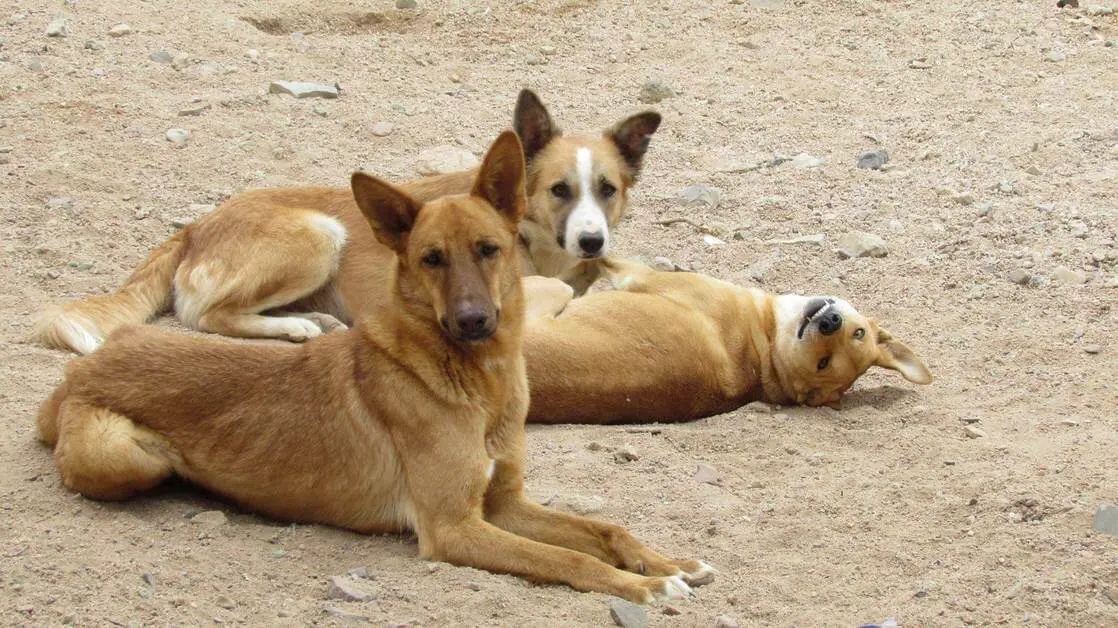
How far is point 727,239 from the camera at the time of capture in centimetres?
832

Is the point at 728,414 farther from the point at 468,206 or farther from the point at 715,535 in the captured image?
the point at 468,206

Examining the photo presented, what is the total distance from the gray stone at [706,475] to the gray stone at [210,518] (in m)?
1.79

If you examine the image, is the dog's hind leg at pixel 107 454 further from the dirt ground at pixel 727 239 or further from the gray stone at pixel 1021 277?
the gray stone at pixel 1021 277

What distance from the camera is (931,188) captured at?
8.69 metres

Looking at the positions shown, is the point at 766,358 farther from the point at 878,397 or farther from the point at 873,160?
the point at 873,160

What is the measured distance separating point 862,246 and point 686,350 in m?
2.00

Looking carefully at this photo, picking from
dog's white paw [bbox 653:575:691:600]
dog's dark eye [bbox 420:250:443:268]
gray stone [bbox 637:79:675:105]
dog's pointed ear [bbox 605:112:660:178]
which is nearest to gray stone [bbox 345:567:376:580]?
dog's white paw [bbox 653:575:691:600]

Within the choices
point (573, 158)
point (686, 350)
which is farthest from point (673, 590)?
point (573, 158)

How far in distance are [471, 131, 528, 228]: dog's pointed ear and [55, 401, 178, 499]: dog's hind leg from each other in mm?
1414

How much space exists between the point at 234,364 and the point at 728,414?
7.78 ft

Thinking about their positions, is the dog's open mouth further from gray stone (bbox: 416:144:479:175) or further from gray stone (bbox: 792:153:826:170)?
gray stone (bbox: 416:144:479:175)

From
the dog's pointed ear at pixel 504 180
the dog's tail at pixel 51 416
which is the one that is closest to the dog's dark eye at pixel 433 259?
the dog's pointed ear at pixel 504 180

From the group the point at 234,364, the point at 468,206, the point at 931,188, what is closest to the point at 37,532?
the point at 234,364

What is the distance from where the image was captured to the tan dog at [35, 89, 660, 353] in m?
7.17
